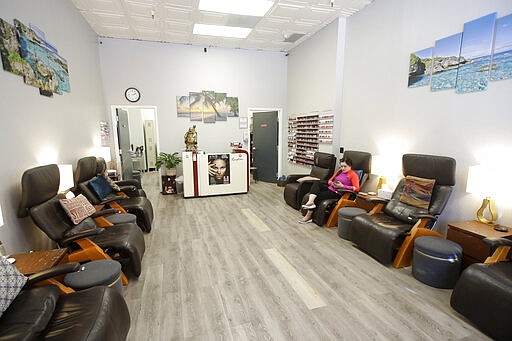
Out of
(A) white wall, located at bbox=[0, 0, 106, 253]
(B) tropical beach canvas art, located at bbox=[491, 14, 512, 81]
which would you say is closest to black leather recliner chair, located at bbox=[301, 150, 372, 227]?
(B) tropical beach canvas art, located at bbox=[491, 14, 512, 81]

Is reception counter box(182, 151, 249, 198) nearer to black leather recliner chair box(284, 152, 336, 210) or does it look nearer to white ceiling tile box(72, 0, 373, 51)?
black leather recliner chair box(284, 152, 336, 210)

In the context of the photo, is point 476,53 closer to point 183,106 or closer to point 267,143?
point 267,143

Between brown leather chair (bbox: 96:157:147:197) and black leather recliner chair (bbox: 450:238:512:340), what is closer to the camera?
black leather recliner chair (bbox: 450:238:512:340)

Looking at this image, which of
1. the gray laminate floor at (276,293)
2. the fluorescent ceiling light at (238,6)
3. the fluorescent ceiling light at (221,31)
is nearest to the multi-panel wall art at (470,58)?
the gray laminate floor at (276,293)

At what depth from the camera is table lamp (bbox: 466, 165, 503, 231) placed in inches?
90.4

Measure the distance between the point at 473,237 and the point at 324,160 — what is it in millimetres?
2661

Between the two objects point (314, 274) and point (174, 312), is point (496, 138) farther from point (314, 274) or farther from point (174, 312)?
point (174, 312)

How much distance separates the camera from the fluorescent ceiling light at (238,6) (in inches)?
152

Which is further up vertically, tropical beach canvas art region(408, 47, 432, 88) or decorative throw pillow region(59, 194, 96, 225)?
tropical beach canvas art region(408, 47, 432, 88)

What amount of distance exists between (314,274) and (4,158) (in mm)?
3018

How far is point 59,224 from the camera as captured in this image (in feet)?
7.63

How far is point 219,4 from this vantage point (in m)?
3.93

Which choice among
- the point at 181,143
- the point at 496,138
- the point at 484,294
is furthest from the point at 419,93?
the point at 181,143

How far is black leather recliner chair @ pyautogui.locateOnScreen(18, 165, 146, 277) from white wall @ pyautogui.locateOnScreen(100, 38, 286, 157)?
368 centimetres
